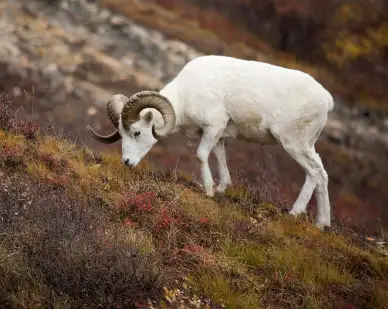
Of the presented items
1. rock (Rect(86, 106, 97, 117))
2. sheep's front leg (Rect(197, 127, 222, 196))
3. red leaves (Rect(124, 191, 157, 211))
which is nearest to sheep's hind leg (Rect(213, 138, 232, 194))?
sheep's front leg (Rect(197, 127, 222, 196))

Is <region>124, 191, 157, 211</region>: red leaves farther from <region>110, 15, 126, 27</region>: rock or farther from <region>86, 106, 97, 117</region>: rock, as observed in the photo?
<region>110, 15, 126, 27</region>: rock

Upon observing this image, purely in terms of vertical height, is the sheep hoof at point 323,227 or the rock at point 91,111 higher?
the sheep hoof at point 323,227

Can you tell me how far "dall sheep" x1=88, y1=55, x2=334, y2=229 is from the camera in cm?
936

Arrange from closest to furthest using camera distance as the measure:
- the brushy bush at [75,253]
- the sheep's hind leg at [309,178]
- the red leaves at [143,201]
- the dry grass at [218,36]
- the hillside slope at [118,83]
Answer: the brushy bush at [75,253], the red leaves at [143,201], the sheep's hind leg at [309,178], the hillside slope at [118,83], the dry grass at [218,36]

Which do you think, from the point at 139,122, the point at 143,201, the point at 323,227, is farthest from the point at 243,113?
the point at 143,201

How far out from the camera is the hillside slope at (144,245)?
550 centimetres

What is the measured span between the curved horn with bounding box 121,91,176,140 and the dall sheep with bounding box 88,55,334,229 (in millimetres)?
15

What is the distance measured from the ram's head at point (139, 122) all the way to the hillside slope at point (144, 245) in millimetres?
338

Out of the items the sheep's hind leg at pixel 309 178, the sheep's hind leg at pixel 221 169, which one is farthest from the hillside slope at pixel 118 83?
the sheep's hind leg at pixel 309 178

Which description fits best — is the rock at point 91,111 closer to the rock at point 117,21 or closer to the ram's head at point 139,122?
the rock at point 117,21

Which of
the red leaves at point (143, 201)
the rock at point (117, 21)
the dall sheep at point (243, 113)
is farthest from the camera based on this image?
the rock at point (117, 21)

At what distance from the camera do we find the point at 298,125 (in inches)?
369

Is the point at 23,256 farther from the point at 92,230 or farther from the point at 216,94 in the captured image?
the point at 216,94

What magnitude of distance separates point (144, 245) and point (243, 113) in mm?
3508
